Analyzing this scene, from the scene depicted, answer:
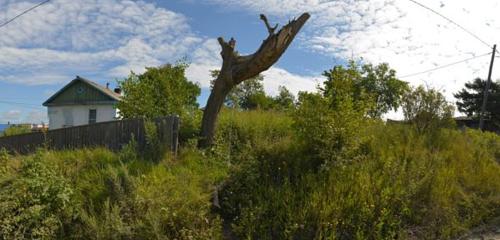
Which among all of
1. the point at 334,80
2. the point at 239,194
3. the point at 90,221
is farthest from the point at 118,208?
the point at 334,80

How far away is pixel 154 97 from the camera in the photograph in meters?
10.8

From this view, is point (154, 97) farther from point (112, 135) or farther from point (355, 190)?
point (355, 190)

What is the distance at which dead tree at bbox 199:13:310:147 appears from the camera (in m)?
7.52

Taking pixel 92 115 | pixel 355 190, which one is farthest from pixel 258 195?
pixel 92 115

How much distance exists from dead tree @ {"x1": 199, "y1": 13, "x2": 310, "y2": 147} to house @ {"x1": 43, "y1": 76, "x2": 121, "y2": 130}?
77.8ft

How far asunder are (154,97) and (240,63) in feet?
12.4

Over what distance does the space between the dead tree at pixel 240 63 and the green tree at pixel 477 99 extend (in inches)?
1452

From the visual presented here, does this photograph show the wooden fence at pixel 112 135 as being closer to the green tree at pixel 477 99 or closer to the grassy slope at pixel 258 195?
the grassy slope at pixel 258 195

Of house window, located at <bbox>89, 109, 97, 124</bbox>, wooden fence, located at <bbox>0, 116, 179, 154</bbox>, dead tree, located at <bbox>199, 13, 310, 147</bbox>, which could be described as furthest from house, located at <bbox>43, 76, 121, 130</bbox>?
dead tree, located at <bbox>199, 13, 310, 147</bbox>

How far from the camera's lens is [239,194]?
5.60 meters

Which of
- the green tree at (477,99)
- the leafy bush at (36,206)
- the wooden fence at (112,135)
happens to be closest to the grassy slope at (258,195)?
the leafy bush at (36,206)

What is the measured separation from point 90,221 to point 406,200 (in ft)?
13.6

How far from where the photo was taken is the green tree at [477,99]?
37.1 metres

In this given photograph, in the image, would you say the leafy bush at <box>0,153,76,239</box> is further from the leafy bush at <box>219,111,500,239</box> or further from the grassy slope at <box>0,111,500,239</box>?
the leafy bush at <box>219,111,500,239</box>
